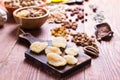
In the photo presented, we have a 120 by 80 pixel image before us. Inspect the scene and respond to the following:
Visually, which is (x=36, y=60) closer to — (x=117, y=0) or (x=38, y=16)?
(x=38, y=16)

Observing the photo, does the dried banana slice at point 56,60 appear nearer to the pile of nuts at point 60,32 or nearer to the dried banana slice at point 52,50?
the dried banana slice at point 52,50

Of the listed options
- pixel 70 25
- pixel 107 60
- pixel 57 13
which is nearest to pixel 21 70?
pixel 107 60

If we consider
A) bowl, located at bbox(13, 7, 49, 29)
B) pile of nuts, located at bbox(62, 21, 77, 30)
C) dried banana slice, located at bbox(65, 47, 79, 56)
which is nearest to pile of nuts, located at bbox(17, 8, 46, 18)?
bowl, located at bbox(13, 7, 49, 29)

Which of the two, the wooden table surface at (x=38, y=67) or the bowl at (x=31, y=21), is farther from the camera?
the bowl at (x=31, y=21)

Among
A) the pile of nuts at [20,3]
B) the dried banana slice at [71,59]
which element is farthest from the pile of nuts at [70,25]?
the dried banana slice at [71,59]

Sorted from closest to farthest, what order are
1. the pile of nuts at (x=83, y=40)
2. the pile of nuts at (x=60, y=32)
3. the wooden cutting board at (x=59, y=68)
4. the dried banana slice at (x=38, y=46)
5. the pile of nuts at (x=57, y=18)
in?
1. the wooden cutting board at (x=59, y=68)
2. the dried banana slice at (x=38, y=46)
3. the pile of nuts at (x=83, y=40)
4. the pile of nuts at (x=60, y=32)
5. the pile of nuts at (x=57, y=18)

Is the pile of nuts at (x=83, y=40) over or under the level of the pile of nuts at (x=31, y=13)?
under

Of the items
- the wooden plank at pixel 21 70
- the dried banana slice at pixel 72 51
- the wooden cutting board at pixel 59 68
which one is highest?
the dried banana slice at pixel 72 51
